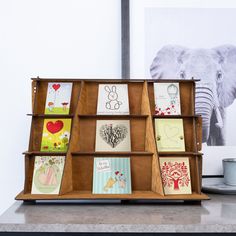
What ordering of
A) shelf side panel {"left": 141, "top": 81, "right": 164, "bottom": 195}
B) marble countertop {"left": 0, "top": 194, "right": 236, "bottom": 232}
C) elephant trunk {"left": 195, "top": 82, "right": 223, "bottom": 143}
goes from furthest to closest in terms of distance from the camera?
elephant trunk {"left": 195, "top": 82, "right": 223, "bottom": 143} → shelf side panel {"left": 141, "top": 81, "right": 164, "bottom": 195} → marble countertop {"left": 0, "top": 194, "right": 236, "bottom": 232}

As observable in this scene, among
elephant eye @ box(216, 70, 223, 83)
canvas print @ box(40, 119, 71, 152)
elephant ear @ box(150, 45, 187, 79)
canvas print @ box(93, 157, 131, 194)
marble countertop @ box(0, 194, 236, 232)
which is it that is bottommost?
marble countertop @ box(0, 194, 236, 232)

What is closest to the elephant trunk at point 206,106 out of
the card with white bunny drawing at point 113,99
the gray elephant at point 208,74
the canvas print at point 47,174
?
the gray elephant at point 208,74

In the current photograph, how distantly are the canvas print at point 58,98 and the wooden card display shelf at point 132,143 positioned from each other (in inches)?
0.9

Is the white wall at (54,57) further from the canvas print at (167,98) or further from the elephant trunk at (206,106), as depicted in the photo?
the elephant trunk at (206,106)

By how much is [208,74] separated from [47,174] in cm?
93

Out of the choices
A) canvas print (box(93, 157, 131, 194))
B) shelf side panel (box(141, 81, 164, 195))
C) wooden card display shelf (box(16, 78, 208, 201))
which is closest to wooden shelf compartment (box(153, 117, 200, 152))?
wooden card display shelf (box(16, 78, 208, 201))

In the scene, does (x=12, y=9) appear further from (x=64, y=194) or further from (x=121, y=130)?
(x=64, y=194)

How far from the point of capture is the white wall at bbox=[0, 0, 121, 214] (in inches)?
63.7

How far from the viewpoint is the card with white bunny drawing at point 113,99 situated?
1398mm

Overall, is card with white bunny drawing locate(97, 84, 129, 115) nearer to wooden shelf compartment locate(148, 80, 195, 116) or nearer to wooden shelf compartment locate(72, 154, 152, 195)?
wooden shelf compartment locate(148, 80, 195, 116)

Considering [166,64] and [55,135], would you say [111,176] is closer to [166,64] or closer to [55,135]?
[55,135]

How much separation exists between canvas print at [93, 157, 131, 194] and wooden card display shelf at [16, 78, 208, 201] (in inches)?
1.1

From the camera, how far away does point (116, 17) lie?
5.32 ft

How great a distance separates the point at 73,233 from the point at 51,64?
921mm
